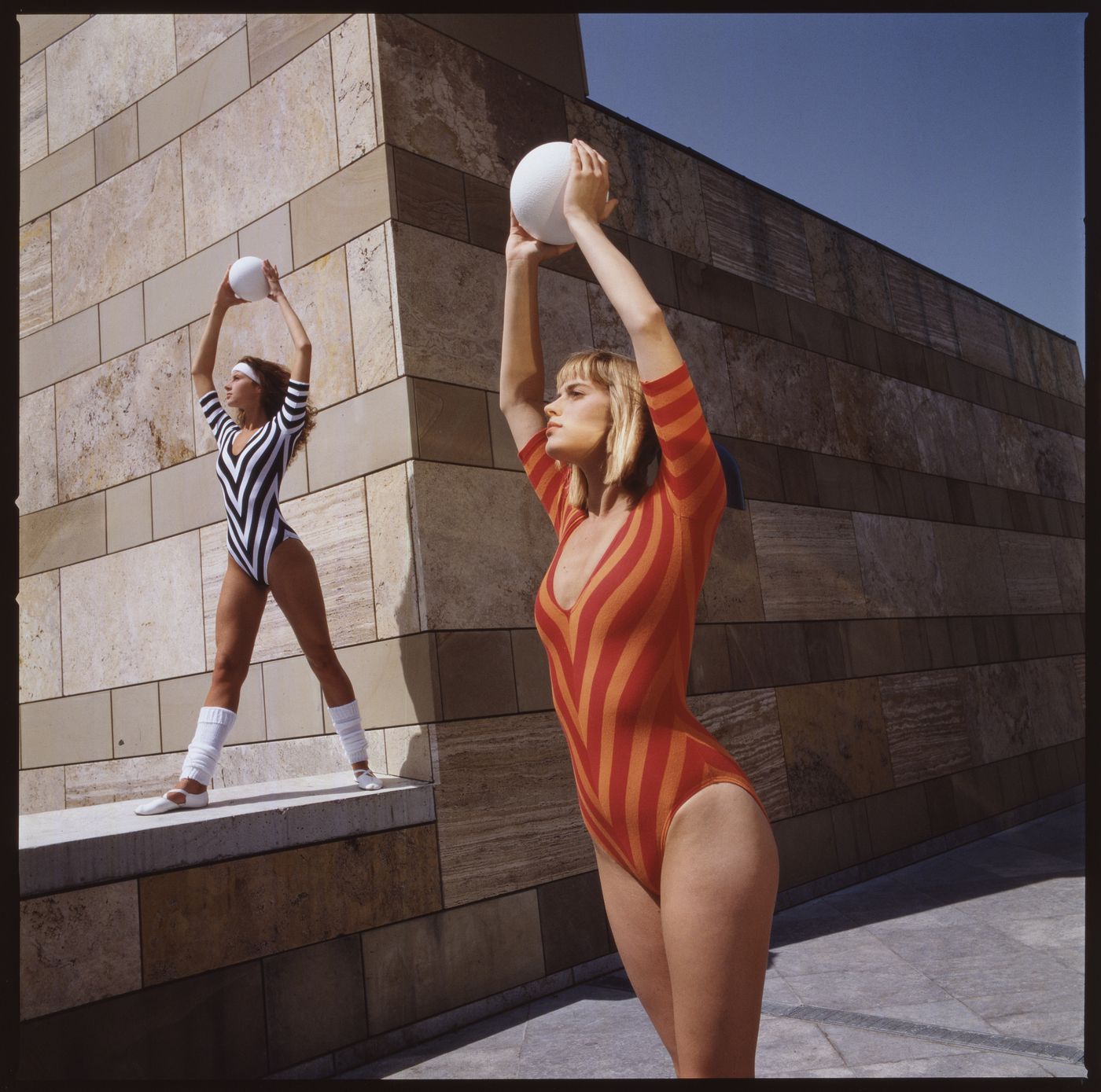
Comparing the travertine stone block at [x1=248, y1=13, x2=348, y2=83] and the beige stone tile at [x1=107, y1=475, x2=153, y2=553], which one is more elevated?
the travertine stone block at [x1=248, y1=13, x2=348, y2=83]

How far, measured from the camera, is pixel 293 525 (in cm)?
636

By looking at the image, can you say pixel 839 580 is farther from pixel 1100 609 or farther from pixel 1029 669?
pixel 1100 609

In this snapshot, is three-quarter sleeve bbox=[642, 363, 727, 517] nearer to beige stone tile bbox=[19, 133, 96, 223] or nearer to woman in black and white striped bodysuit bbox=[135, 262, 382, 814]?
woman in black and white striped bodysuit bbox=[135, 262, 382, 814]

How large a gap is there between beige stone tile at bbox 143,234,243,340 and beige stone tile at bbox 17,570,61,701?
203 cm

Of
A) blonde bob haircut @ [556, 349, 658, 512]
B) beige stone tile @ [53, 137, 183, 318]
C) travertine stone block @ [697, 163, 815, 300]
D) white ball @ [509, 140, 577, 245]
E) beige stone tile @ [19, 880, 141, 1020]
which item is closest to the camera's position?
blonde bob haircut @ [556, 349, 658, 512]

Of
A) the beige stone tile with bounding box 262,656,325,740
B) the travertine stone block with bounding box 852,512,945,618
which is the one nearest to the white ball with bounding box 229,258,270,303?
the beige stone tile with bounding box 262,656,325,740

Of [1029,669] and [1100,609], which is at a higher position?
[1100,609]

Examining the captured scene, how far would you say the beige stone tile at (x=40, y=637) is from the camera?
24.6 feet

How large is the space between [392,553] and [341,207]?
219 centimetres

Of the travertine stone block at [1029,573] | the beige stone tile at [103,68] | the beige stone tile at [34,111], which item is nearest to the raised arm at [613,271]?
the beige stone tile at [103,68]

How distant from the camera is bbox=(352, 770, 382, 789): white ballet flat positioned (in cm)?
527

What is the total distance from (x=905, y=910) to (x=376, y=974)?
12.5 feet

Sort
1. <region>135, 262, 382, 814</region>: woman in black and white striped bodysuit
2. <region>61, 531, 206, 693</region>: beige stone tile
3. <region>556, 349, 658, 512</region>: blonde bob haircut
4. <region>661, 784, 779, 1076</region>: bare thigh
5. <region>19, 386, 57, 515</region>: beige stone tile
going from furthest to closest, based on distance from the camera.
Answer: <region>19, 386, 57, 515</region>: beige stone tile → <region>61, 531, 206, 693</region>: beige stone tile → <region>135, 262, 382, 814</region>: woman in black and white striped bodysuit → <region>556, 349, 658, 512</region>: blonde bob haircut → <region>661, 784, 779, 1076</region>: bare thigh

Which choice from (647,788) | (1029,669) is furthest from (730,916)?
(1029,669)
